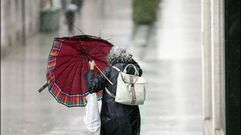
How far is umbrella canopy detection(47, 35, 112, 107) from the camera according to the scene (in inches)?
389

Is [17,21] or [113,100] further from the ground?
[17,21]

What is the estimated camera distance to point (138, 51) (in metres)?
24.2

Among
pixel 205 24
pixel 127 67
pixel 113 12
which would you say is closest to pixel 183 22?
pixel 113 12

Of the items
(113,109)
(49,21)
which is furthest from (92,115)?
(49,21)

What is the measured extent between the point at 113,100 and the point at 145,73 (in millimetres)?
11007

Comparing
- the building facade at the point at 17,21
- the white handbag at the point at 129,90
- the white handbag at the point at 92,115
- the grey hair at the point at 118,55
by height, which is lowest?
the white handbag at the point at 92,115

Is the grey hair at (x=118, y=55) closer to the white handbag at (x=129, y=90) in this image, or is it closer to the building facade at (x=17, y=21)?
the white handbag at (x=129, y=90)

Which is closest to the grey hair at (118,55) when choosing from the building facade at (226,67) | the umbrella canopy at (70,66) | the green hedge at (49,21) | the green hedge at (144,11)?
the umbrella canopy at (70,66)

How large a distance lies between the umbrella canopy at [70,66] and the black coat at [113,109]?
1.19ft

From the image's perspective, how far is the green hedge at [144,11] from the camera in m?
28.6

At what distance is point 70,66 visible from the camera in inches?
393

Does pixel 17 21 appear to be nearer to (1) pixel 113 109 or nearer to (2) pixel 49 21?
(2) pixel 49 21

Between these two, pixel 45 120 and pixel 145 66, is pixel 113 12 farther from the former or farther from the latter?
pixel 45 120

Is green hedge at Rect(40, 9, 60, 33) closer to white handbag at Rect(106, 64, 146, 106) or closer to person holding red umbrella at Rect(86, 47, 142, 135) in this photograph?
person holding red umbrella at Rect(86, 47, 142, 135)
